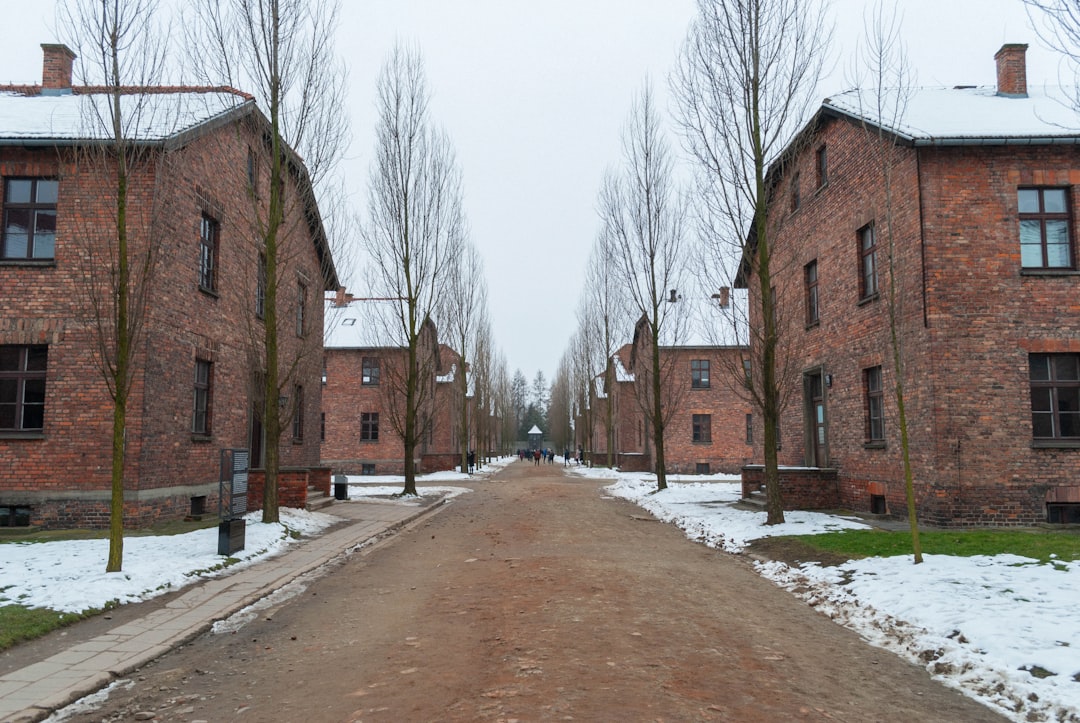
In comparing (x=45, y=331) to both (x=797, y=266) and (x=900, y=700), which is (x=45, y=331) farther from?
(x=797, y=266)

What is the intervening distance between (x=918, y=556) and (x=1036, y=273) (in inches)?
303

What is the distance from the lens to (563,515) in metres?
18.5

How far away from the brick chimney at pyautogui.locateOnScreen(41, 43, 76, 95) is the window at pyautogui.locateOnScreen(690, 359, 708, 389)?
32156 mm

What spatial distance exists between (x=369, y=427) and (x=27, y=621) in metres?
33.4

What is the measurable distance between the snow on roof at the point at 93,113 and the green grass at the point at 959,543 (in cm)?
1175

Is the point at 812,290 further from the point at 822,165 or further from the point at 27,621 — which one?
the point at 27,621

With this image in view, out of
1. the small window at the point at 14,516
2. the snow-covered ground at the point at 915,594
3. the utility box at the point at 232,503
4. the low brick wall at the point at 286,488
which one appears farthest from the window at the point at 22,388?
the low brick wall at the point at 286,488

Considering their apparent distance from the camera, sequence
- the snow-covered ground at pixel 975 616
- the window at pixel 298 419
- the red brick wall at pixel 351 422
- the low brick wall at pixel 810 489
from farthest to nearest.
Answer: the red brick wall at pixel 351 422
the window at pixel 298 419
the low brick wall at pixel 810 489
the snow-covered ground at pixel 975 616

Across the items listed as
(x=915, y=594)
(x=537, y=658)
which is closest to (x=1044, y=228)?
(x=915, y=594)

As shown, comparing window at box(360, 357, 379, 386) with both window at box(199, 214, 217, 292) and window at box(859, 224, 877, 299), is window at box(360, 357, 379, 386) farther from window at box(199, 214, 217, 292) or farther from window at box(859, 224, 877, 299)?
window at box(859, 224, 877, 299)

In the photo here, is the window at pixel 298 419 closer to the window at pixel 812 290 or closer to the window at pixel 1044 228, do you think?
the window at pixel 812 290

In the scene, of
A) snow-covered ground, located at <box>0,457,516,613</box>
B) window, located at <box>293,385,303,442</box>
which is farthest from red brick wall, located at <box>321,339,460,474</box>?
snow-covered ground, located at <box>0,457,516,613</box>

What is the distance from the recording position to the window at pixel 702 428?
137 ft

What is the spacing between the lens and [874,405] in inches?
648
